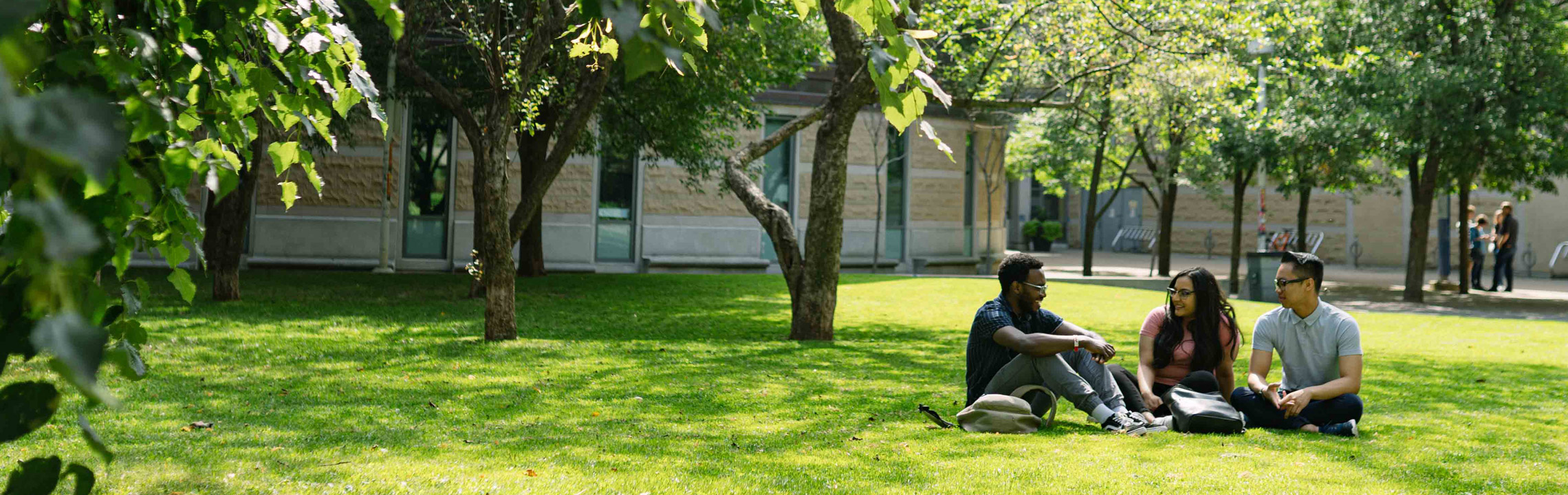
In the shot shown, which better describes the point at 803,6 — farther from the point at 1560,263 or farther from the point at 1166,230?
the point at 1560,263

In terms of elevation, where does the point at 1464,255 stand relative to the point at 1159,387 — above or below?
above

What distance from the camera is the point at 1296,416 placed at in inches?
272

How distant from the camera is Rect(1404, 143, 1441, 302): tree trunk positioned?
19.2 m

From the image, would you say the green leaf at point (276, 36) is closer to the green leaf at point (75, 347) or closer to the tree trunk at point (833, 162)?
the green leaf at point (75, 347)

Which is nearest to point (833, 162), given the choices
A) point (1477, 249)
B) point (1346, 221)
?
point (1477, 249)

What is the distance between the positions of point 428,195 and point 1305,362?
67.3ft

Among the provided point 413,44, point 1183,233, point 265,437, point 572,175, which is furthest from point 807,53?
point 1183,233

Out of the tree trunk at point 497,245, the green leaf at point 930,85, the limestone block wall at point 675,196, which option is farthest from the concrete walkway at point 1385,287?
the green leaf at point 930,85

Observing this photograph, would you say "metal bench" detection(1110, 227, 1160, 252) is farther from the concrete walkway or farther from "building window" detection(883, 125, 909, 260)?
"building window" detection(883, 125, 909, 260)

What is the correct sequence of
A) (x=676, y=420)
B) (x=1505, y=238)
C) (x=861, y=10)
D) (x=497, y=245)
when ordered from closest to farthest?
(x=861, y=10) < (x=676, y=420) < (x=497, y=245) < (x=1505, y=238)

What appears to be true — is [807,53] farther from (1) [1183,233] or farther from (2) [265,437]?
(1) [1183,233]

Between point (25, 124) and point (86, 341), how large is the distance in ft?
0.68

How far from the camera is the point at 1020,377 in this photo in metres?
7.08

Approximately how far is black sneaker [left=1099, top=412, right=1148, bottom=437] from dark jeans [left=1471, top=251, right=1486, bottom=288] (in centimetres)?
2067
